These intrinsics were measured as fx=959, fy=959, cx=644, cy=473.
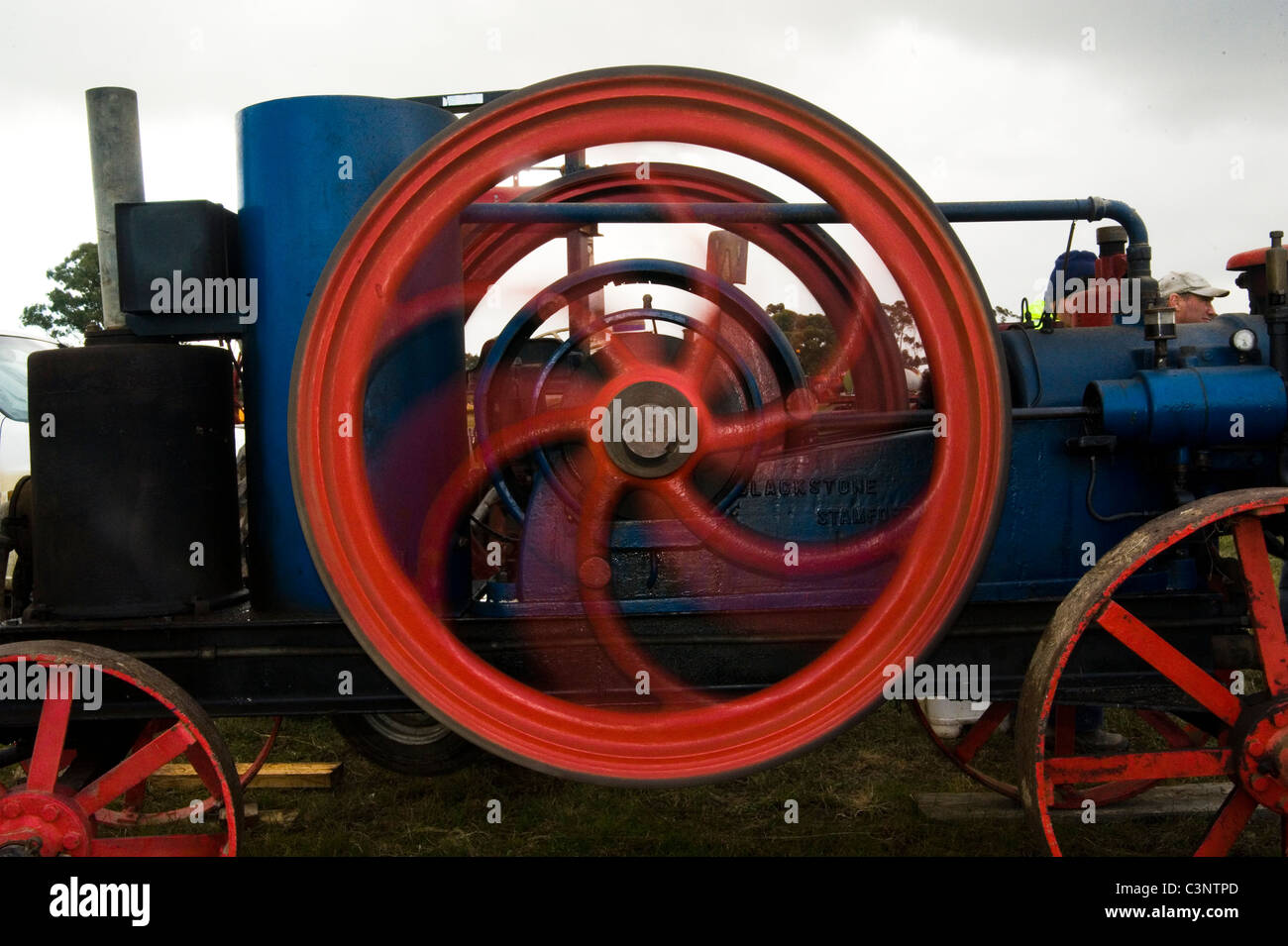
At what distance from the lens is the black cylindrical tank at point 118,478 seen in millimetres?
1898

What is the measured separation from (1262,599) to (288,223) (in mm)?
2025

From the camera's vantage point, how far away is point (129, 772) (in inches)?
71.6

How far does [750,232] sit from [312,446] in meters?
1.51

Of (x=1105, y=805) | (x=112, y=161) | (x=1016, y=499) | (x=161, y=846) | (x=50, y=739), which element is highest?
(x=112, y=161)

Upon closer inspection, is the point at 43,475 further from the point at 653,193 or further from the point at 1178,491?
the point at 1178,491

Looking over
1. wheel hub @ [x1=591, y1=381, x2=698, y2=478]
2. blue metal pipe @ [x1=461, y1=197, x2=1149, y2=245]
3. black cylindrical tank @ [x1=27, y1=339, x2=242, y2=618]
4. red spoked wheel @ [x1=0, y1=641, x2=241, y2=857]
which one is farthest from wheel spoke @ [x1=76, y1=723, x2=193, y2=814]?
blue metal pipe @ [x1=461, y1=197, x2=1149, y2=245]

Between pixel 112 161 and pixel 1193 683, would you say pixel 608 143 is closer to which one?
pixel 112 161

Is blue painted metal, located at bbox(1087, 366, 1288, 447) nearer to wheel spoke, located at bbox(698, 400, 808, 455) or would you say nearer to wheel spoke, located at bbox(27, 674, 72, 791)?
wheel spoke, located at bbox(698, 400, 808, 455)

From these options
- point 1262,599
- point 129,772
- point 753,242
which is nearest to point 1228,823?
point 1262,599

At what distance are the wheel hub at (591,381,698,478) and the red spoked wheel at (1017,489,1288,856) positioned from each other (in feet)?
2.57

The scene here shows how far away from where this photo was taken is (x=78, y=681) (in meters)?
1.80

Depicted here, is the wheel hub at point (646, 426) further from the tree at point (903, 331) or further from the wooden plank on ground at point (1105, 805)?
the wooden plank on ground at point (1105, 805)

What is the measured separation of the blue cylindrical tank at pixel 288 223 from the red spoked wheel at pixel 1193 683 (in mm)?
1367

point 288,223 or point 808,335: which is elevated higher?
point 288,223
